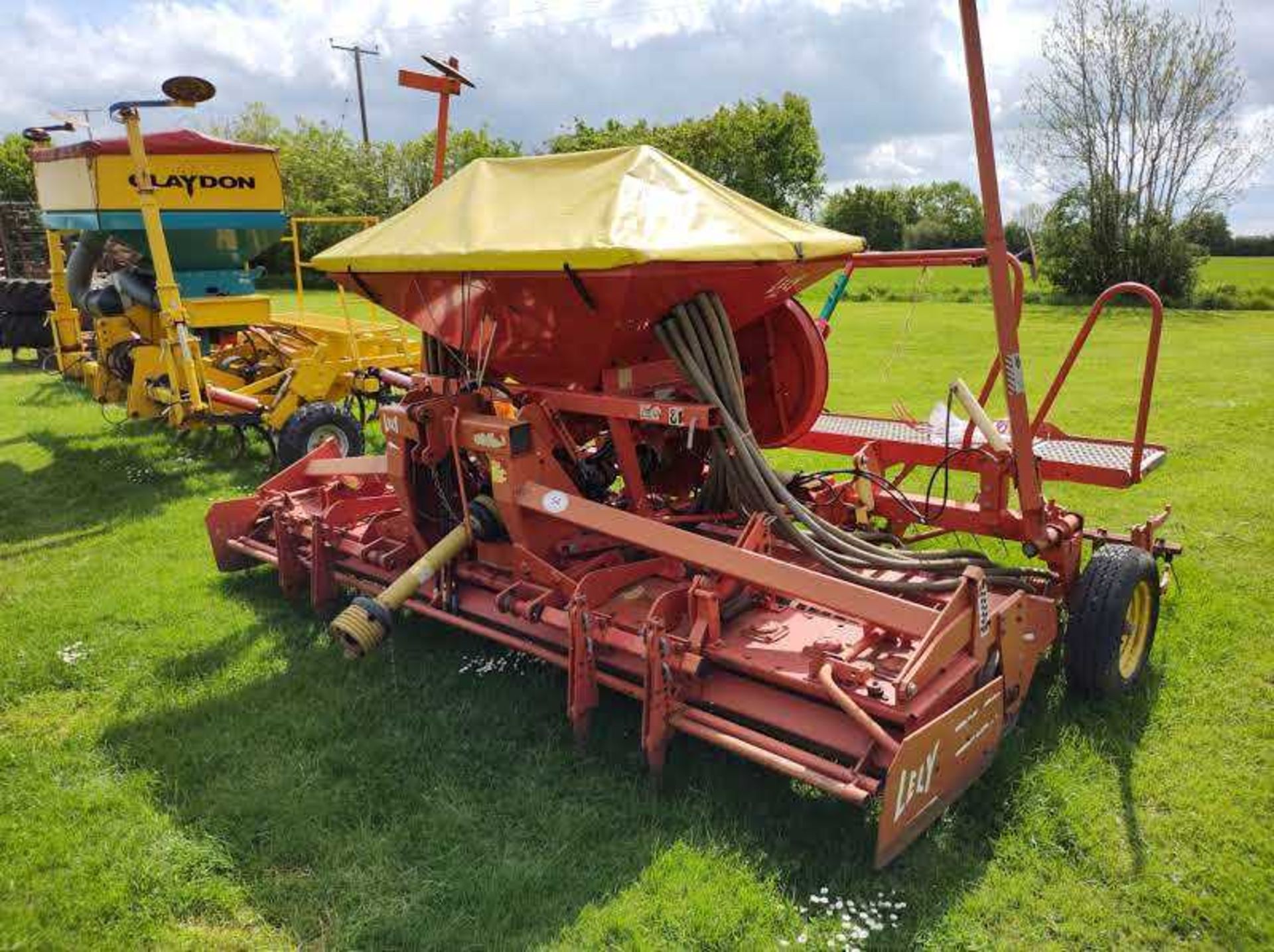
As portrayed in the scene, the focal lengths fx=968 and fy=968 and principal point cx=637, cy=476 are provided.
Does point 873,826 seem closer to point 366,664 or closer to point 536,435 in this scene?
point 536,435

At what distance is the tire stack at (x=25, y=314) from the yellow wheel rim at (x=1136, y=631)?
13054mm

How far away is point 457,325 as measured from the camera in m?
4.44

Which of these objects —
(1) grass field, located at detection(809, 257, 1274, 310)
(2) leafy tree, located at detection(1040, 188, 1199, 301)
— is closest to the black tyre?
(1) grass field, located at detection(809, 257, 1274, 310)

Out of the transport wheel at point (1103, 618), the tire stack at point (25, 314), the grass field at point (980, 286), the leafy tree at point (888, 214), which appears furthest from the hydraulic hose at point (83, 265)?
the leafy tree at point (888, 214)

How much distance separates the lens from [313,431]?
23.9 ft

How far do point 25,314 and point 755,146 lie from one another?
29.5m

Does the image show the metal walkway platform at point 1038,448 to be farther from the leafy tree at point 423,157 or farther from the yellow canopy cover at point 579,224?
the leafy tree at point 423,157

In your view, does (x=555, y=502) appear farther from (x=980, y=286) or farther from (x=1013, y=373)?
(x=980, y=286)

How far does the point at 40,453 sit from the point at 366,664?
20.8 feet

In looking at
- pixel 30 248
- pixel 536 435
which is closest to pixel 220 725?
pixel 536 435

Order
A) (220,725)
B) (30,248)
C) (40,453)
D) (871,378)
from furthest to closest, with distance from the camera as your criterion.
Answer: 1. (30,248)
2. (871,378)
3. (40,453)
4. (220,725)

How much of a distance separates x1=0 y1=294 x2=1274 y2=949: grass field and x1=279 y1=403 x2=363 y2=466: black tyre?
70.2 inches

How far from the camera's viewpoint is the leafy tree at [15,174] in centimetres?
3347

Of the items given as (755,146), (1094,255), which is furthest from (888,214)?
(1094,255)
